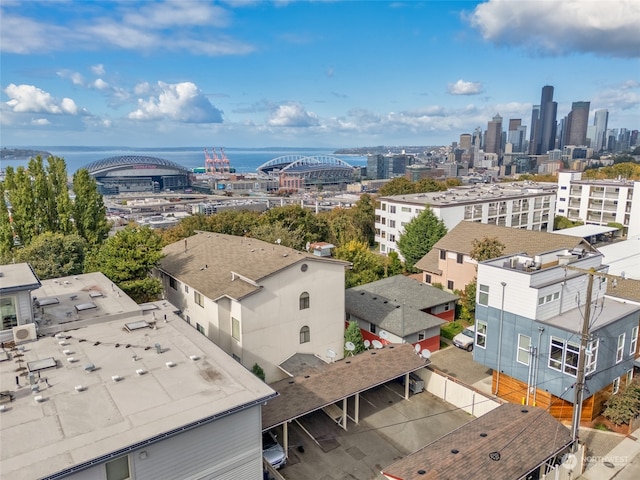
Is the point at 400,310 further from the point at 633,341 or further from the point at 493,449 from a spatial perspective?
the point at 493,449

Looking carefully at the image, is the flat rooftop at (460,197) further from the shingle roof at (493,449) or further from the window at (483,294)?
the shingle roof at (493,449)

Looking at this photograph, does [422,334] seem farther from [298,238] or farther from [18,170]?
[18,170]

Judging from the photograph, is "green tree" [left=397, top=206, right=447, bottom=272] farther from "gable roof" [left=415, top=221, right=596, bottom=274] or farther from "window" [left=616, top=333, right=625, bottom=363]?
"window" [left=616, top=333, right=625, bottom=363]

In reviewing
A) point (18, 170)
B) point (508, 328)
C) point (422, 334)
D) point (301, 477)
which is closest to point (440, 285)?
point (422, 334)

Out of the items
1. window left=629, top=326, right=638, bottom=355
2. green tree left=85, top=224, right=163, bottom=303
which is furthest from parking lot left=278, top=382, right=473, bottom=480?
green tree left=85, top=224, right=163, bottom=303

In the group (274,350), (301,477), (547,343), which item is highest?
(547,343)

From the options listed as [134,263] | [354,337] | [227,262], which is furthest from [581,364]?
[134,263]

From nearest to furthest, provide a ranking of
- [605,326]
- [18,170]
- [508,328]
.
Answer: [605,326] → [508,328] → [18,170]
